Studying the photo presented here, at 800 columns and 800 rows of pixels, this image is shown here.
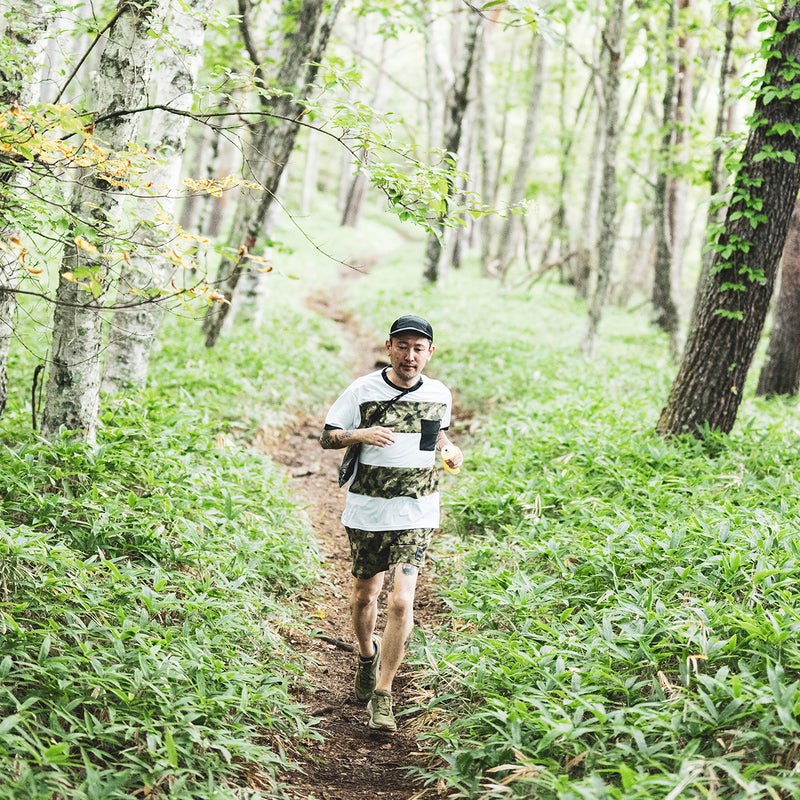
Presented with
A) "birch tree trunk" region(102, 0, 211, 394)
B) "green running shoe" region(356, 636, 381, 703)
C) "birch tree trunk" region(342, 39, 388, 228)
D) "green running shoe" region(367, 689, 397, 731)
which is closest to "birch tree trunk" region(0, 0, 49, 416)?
"birch tree trunk" region(102, 0, 211, 394)

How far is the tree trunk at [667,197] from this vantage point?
508 inches

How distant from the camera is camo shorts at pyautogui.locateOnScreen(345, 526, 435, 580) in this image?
405 cm

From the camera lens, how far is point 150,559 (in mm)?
4312

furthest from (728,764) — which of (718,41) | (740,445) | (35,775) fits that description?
(718,41)

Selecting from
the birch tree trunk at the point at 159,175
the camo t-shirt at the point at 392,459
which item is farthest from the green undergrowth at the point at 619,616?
the birch tree trunk at the point at 159,175

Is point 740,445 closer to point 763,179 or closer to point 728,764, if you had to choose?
point 763,179

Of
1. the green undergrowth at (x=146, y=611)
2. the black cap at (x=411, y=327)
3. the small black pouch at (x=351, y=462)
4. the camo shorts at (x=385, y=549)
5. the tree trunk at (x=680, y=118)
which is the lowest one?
the green undergrowth at (x=146, y=611)

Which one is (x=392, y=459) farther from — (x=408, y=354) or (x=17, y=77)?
(x=17, y=77)

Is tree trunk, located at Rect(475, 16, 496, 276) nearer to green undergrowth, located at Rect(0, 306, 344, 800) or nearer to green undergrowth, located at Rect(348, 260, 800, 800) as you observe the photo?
green undergrowth, located at Rect(348, 260, 800, 800)

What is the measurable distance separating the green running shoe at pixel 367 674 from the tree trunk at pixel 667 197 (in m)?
10.1

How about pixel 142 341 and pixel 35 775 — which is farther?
pixel 142 341

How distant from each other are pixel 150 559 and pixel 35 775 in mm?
1725

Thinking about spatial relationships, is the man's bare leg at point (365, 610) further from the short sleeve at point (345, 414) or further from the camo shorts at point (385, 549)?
the short sleeve at point (345, 414)

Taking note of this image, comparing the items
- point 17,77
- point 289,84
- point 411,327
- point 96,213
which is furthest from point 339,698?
point 289,84
